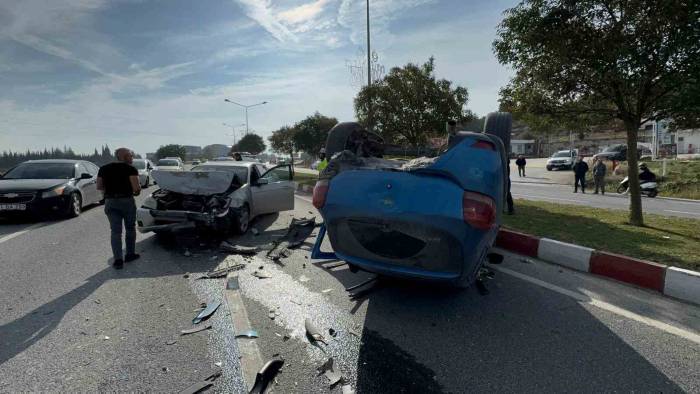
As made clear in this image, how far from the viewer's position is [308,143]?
5806 cm

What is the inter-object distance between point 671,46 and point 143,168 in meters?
20.0

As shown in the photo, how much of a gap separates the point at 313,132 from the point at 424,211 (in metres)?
56.0

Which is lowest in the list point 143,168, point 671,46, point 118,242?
point 118,242

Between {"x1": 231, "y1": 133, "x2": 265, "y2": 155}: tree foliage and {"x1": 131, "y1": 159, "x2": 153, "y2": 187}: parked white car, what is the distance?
208ft

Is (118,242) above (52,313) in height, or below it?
above

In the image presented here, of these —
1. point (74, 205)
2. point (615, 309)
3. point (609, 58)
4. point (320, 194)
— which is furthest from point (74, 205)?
point (609, 58)

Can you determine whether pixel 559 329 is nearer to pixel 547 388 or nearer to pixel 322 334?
pixel 547 388

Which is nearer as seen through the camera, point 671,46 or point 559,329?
point 559,329

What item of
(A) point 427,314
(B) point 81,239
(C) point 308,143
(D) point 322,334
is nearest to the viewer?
(D) point 322,334

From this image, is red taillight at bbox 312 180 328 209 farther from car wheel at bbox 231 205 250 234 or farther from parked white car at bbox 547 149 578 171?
parked white car at bbox 547 149 578 171

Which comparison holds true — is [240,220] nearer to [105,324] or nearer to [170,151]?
[105,324]

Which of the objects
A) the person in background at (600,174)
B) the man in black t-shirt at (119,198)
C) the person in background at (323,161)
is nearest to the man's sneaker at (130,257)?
the man in black t-shirt at (119,198)

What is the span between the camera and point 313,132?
57562mm

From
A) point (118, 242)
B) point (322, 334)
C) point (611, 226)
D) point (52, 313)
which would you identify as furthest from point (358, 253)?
point (611, 226)
